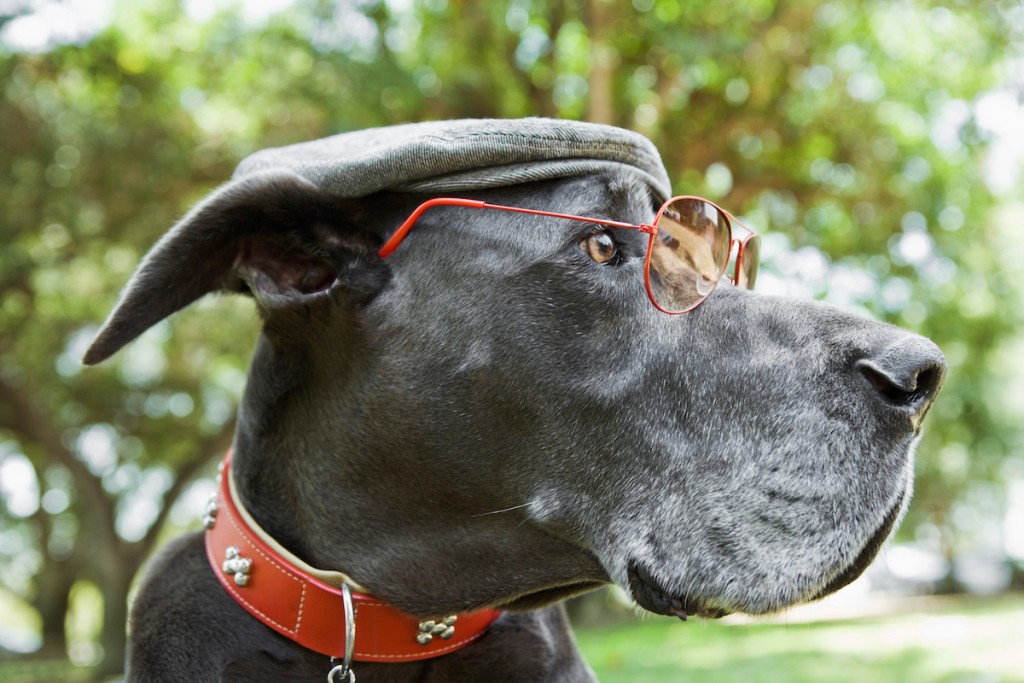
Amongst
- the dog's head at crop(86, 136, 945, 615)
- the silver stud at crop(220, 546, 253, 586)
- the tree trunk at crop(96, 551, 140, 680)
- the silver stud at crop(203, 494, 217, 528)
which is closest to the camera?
the dog's head at crop(86, 136, 945, 615)

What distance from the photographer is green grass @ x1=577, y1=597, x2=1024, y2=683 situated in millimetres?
8164

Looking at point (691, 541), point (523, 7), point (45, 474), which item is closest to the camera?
point (691, 541)

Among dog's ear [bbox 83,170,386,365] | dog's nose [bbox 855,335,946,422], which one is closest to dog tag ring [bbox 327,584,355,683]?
dog's ear [bbox 83,170,386,365]

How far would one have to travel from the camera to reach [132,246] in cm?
1246

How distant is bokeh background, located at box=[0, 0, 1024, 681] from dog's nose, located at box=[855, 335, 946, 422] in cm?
658

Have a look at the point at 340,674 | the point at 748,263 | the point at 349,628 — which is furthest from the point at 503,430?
the point at 748,263

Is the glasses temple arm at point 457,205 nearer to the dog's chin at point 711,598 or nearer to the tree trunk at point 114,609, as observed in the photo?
the dog's chin at point 711,598

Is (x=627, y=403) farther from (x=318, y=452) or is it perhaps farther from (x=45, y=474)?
(x=45, y=474)

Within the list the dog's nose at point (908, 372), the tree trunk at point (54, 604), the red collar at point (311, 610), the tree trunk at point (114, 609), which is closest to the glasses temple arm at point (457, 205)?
the dog's nose at point (908, 372)

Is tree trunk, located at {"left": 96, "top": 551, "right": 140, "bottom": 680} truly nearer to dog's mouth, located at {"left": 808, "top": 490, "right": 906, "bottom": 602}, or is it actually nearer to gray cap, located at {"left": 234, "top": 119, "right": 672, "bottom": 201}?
gray cap, located at {"left": 234, "top": 119, "right": 672, "bottom": 201}

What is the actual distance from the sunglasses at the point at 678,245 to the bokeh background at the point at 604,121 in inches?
251

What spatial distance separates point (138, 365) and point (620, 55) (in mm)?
12453

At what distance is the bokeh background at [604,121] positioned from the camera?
412 inches

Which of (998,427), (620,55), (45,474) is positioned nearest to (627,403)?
(620,55)
